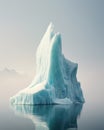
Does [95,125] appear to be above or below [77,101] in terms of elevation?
below

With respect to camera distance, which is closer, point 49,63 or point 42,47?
point 49,63

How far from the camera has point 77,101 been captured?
50.8m

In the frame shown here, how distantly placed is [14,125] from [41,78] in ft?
78.2

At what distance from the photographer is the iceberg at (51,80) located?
141 feet

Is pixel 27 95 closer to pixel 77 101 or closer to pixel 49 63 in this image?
pixel 49 63

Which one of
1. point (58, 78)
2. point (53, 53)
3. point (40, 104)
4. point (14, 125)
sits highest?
point (53, 53)

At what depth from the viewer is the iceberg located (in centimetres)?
4297

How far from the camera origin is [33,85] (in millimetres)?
47156

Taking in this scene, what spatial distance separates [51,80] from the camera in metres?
46.0

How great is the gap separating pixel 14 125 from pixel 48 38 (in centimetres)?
2593

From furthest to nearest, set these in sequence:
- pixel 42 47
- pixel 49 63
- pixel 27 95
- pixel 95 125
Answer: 1. pixel 42 47
2. pixel 49 63
3. pixel 27 95
4. pixel 95 125

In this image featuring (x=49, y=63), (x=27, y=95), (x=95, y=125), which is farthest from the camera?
(x=49, y=63)

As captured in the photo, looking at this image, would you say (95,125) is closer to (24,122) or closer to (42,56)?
(24,122)

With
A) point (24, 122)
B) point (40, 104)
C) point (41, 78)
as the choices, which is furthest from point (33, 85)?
point (24, 122)
